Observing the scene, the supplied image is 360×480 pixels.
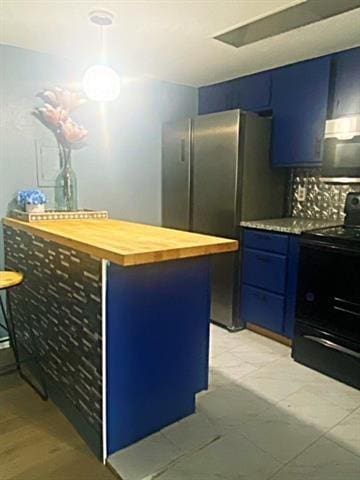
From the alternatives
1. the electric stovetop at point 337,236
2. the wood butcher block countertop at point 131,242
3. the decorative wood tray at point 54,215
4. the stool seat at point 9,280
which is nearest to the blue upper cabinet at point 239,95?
the electric stovetop at point 337,236

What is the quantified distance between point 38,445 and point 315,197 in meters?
2.67

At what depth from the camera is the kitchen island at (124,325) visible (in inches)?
64.1

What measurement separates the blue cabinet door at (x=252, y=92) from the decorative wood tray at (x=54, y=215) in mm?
1609

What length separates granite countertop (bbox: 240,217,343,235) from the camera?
2.78 metres

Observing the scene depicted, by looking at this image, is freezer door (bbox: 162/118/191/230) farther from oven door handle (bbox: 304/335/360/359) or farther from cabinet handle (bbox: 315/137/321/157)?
oven door handle (bbox: 304/335/360/359)

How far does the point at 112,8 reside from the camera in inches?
80.1

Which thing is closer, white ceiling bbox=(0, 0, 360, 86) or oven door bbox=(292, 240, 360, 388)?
white ceiling bbox=(0, 0, 360, 86)

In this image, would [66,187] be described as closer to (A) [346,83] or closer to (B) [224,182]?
(B) [224,182]

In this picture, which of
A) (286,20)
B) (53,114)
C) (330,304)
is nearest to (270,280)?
(330,304)

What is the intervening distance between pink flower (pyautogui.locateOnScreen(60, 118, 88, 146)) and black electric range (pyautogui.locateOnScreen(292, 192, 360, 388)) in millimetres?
1828

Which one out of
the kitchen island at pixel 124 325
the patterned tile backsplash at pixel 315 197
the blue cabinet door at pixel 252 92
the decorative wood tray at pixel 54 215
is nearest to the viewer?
the kitchen island at pixel 124 325

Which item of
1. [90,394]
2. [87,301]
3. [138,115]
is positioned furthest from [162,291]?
[138,115]

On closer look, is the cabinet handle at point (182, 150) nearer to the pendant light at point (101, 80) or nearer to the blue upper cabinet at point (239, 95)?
the blue upper cabinet at point (239, 95)

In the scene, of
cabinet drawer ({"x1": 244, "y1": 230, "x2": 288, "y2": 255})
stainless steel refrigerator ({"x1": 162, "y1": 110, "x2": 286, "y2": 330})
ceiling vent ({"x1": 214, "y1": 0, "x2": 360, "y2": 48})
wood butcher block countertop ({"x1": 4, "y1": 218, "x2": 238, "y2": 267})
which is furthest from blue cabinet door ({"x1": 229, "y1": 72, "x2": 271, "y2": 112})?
wood butcher block countertop ({"x1": 4, "y1": 218, "x2": 238, "y2": 267})
